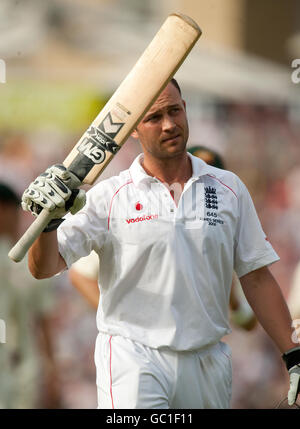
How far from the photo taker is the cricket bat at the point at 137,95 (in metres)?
3.90

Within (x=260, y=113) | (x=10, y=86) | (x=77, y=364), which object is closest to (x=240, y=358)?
(x=77, y=364)

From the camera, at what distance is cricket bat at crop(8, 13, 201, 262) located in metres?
3.90

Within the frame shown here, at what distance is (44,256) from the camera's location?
12.3 feet

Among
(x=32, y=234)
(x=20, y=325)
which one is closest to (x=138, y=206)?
(x=32, y=234)

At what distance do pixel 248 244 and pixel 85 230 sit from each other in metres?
0.75

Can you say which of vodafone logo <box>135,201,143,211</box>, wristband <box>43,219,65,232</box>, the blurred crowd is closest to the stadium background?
the blurred crowd

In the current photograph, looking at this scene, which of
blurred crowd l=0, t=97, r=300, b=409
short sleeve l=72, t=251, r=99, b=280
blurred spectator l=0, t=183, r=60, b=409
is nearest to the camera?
short sleeve l=72, t=251, r=99, b=280

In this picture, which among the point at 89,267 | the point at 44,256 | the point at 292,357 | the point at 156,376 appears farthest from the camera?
the point at 89,267

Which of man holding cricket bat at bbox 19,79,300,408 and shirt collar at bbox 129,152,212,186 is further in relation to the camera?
shirt collar at bbox 129,152,212,186

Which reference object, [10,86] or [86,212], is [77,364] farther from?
[86,212]

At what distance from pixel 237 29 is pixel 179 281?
8.54 metres

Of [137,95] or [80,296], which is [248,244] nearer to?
[137,95]

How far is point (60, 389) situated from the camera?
7.38m

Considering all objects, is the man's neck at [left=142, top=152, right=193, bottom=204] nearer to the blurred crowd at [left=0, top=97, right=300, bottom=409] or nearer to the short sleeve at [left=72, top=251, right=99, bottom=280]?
the short sleeve at [left=72, top=251, right=99, bottom=280]
